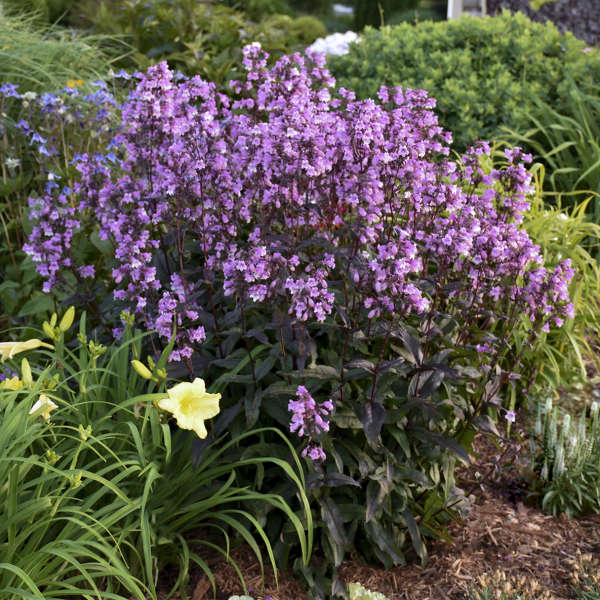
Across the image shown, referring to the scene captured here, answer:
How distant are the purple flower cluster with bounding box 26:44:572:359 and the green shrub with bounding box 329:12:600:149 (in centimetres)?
272

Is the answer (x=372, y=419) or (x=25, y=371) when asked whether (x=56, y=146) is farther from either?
(x=372, y=419)

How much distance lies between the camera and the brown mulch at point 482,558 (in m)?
2.61

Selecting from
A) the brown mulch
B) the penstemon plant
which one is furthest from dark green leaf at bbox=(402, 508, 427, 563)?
the brown mulch

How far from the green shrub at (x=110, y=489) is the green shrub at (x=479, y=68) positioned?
3.55 metres

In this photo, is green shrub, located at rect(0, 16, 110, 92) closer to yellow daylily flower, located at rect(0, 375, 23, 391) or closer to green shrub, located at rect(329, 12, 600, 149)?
green shrub, located at rect(329, 12, 600, 149)

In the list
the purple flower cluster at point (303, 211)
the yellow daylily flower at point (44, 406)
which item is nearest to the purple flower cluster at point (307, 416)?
the purple flower cluster at point (303, 211)

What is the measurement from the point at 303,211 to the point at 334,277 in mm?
378

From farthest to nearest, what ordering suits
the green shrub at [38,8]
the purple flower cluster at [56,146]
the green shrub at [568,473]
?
the green shrub at [38,8] < the green shrub at [568,473] < the purple flower cluster at [56,146]

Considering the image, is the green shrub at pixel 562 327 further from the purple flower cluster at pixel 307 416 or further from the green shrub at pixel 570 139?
the purple flower cluster at pixel 307 416

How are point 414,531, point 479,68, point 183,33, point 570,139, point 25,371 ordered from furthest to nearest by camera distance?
point 183,33 < point 479,68 < point 570,139 < point 414,531 < point 25,371

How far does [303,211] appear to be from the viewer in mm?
2521

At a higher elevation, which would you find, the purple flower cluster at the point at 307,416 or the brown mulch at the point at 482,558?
the purple flower cluster at the point at 307,416

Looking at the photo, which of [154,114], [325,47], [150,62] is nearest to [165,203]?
[154,114]

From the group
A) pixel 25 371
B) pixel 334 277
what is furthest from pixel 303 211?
pixel 25 371
